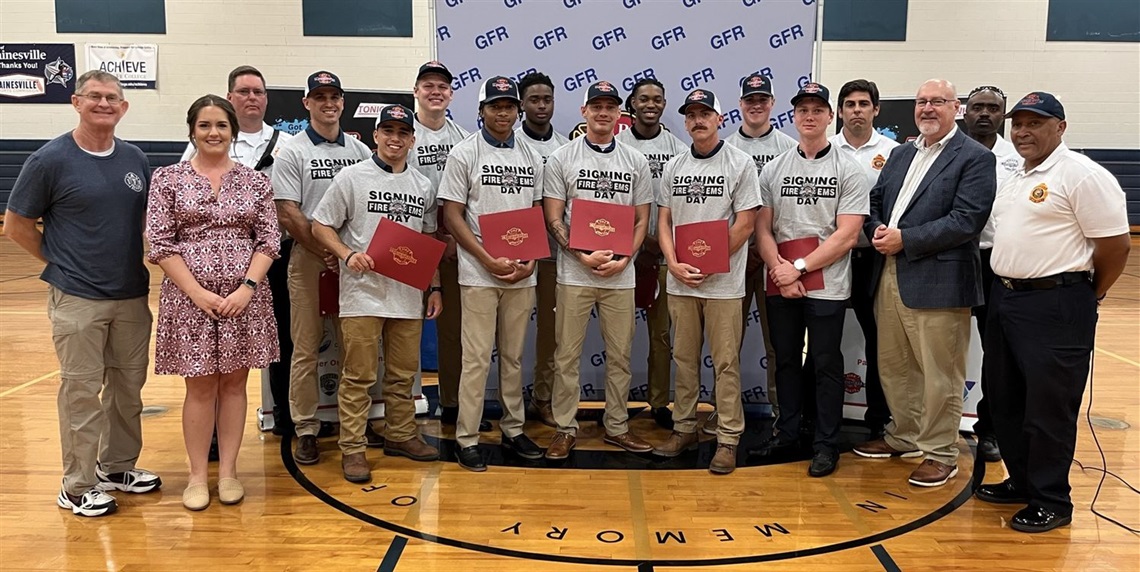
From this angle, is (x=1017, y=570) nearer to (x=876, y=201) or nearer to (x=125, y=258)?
(x=876, y=201)

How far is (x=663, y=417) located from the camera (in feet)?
15.3

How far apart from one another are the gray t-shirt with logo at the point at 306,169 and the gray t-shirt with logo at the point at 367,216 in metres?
0.24

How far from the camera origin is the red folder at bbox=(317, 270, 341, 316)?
3.91 m

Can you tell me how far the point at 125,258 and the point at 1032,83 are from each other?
1209cm

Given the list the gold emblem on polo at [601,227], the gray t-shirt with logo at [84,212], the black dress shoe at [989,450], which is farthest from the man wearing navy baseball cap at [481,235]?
the black dress shoe at [989,450]

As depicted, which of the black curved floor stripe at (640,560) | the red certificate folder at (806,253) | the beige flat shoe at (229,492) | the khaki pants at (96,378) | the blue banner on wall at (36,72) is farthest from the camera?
the blue banner on wall at (36,72)

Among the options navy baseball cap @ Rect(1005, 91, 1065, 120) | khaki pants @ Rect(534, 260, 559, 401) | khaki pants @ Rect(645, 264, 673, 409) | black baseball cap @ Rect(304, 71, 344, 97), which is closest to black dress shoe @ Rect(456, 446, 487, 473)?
khaki pants @ Rect(534, 260, 559, 401)

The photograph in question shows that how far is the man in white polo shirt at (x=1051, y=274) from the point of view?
3033 millimetres

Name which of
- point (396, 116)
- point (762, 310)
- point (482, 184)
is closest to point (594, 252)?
point (482, 184)

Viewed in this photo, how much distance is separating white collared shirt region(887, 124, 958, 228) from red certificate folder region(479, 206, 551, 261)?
1.64 metres

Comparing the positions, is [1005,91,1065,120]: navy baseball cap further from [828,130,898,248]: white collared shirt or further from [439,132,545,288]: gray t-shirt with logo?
[439,132,545,288]: gray t-shirt with logo

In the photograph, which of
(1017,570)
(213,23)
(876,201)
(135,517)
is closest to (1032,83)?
(876,201)

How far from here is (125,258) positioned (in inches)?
129

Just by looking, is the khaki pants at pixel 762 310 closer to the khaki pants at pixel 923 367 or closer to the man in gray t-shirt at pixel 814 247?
the man in gray t-shirt at pixel 814 247
